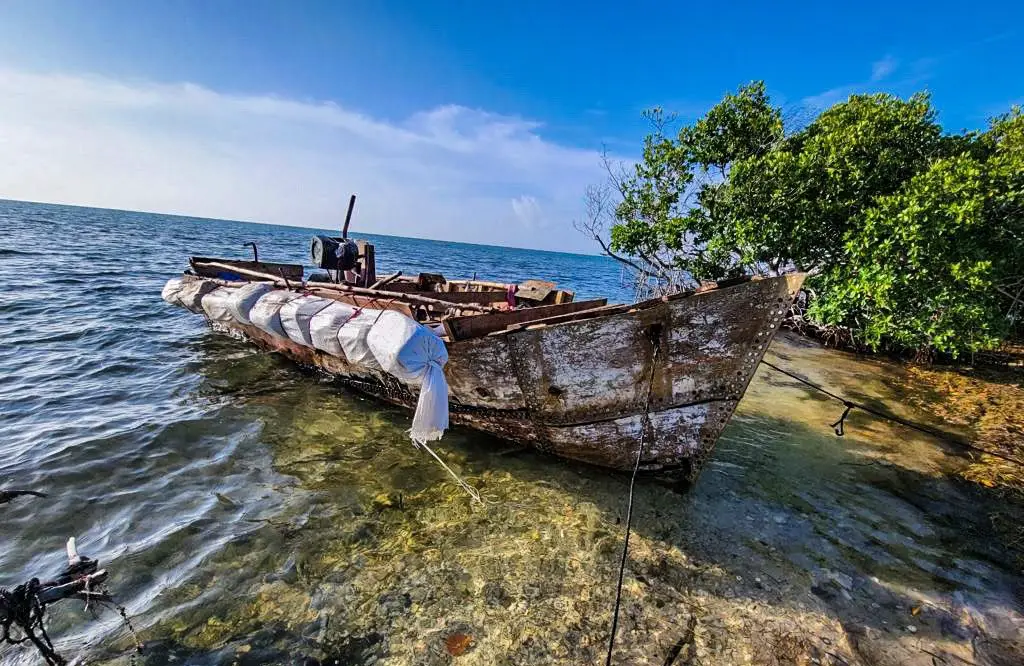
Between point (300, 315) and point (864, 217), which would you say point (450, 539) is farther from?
point (864, 217)

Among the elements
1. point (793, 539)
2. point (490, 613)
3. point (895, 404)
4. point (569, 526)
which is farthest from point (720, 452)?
point (895, 404)

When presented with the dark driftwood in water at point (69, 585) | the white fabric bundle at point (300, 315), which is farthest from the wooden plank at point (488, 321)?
the dark driftwood in water at point (69, 585)

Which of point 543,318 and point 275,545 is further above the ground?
point 543,318

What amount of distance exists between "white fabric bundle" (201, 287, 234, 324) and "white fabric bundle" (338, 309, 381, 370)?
142 inches

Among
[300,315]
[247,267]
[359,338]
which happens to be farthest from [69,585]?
[247,267]

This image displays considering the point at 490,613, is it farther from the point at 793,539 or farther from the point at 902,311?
the point at 902,311

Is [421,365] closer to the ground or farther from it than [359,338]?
closer to the ground

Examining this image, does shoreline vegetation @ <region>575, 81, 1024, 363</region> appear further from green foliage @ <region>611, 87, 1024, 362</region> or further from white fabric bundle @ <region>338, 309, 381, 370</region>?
white fabric bundle @ <region>338, 309, 381, 370</region>

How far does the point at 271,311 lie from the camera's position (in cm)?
712

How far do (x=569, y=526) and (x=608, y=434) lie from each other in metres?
1.18

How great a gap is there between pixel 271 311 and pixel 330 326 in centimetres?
169

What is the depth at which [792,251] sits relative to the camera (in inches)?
460

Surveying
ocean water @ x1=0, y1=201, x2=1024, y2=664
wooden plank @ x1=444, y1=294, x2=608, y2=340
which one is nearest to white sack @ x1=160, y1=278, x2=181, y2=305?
ocean water @ x1=0, y1=201, x2=1024, y2=664

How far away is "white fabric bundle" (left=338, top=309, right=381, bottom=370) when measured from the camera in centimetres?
553
